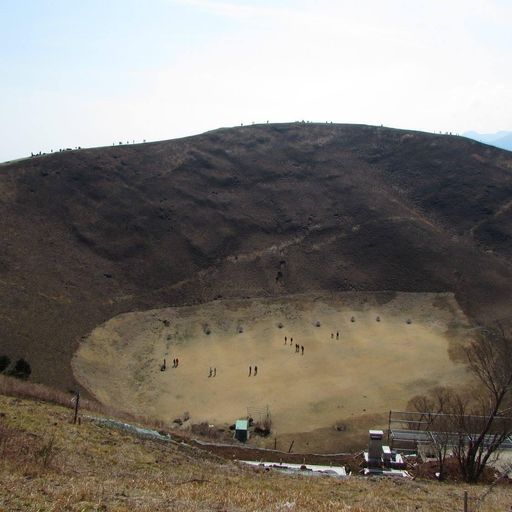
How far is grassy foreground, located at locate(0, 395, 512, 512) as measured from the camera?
14.7 metres

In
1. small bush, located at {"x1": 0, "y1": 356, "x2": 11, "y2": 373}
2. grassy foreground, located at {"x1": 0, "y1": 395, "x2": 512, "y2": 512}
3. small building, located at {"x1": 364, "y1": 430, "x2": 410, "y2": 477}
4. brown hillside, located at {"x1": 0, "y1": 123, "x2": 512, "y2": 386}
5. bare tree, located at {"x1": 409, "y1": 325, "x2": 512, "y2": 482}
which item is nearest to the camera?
grassy foreground, located at {"x1": 0, "y1": 395, "x2": 512, "y2": 512}

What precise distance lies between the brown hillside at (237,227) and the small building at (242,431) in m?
14.7

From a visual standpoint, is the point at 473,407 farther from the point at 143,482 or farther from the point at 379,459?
the point at 143,482

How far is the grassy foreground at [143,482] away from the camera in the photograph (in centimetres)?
1474

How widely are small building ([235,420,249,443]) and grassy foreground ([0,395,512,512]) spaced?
13577mm

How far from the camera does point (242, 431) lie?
131 feet

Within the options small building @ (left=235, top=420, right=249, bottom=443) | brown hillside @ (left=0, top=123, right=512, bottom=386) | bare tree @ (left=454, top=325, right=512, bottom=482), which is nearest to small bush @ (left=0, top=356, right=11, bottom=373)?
brown hillside @ (left=0, top=123, right=512, bottom=386)

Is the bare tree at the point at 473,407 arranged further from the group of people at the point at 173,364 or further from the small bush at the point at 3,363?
the small bush at the point at 3,363

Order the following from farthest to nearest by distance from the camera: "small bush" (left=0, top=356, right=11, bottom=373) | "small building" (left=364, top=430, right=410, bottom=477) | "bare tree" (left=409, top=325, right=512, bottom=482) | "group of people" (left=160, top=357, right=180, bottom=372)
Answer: "group of people" (left=160, top=357, right=180, bottom=372)
"small bush" (left=0, top=356, right=11, bottom=373)
"bare tree" (left=409, top=325, right=512, bottom=482)
"small building" (left=364, top=430, right=410, bottom=477)

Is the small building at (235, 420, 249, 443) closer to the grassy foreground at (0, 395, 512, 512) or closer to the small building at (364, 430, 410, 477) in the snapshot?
the small building at (364, 430, 410, 477)

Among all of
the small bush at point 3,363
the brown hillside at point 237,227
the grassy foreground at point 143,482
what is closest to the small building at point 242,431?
the grassy foreground at point 143,482

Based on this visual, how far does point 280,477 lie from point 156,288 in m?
48.0

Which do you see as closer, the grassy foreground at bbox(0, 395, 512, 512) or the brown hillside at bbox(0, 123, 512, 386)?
the grassy foreground at bbox(0, 395, 512, 512)

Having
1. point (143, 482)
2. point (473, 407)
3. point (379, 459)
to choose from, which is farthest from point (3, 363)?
point (473, 407)
